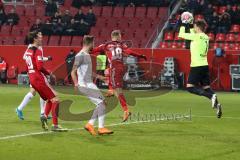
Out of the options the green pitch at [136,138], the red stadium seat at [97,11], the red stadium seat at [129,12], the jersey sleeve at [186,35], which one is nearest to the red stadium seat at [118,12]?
the red stadium seat at [129,12]

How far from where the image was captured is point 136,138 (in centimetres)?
1360

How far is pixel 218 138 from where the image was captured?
13633mm

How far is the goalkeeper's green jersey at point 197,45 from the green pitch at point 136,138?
1.50m

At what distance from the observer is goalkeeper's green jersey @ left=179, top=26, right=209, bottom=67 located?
1658 centimetres

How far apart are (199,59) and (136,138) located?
4023mm

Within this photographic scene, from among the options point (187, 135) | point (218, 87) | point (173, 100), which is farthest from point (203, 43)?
point (218, 87)

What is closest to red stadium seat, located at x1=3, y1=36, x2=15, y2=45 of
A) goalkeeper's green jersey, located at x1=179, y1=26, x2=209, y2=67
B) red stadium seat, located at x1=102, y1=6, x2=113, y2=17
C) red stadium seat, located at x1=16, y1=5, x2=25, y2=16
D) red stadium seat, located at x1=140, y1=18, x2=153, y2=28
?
red stadium seat, located at x1=16, y1=5, x2=25, y2=16

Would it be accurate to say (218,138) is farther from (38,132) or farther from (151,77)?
(151,77)

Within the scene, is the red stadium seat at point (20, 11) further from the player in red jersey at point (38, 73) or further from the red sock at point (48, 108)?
the red sock at point (48, 108)

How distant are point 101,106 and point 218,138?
2.48 meters

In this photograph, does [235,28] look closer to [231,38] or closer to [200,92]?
[231,38]

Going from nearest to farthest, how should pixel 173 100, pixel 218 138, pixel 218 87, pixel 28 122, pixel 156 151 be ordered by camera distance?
pixel 156 151
pixel 218 138
pixel 28 122
pixel 173 100
pixel 218 87

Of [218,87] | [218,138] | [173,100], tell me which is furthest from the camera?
[218,87]

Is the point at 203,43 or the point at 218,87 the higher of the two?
the point at 203,43
